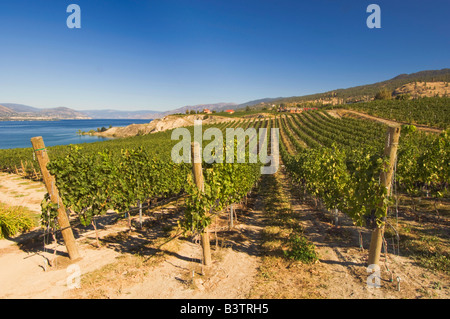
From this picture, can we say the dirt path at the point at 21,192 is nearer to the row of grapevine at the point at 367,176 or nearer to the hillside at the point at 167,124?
the row of grapevine at the point at 367,176

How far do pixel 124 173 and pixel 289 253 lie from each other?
332 inches

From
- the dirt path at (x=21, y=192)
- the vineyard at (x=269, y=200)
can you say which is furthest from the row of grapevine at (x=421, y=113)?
the dirt path at (x=21, y=192)

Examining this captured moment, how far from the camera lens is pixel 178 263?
723cm

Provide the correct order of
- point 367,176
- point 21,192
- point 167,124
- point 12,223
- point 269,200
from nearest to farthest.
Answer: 1. point 367,176
2. point 12,223
3. point 269,200
4. point 21,192
5. point 167,124

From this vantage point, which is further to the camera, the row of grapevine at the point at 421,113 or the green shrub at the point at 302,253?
the row of grapevine at the point at 421,113

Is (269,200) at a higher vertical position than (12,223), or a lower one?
lower

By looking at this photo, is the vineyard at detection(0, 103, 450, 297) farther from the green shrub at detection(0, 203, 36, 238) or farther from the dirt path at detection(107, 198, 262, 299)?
the green shrub at detection(0, 203, 36, 238)

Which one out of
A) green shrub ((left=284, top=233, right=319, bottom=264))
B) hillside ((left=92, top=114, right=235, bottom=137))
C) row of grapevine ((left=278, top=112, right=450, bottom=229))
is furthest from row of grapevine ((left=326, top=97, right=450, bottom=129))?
hillside ((left=92, top=114, right=235, bottom=137))

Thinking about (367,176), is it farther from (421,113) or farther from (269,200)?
(421,113)

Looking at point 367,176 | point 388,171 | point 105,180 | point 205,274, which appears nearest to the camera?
point 388,171

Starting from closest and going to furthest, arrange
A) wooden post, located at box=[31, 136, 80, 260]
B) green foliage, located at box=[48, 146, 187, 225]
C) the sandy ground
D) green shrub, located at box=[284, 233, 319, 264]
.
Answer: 1. the sandy ground
2. wooden post, located at box=[31, 136, 80, 260]
3. green shrub, located at box=[284, 233, 319, 264]
4. green foliage, located at box=[48, 146, 187, 225]

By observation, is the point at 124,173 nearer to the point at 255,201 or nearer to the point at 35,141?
the point at 35,141

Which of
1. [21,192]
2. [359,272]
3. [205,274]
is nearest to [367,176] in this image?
[359,272]
